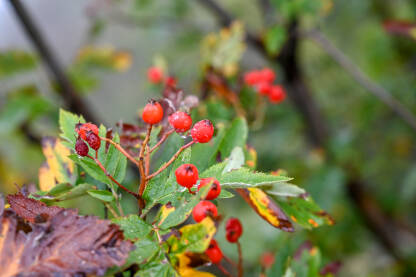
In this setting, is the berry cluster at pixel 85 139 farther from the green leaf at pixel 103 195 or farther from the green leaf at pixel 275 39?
the green leaf at pixel 275 39

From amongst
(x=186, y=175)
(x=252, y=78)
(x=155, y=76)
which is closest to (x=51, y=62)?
(x=155, y=76)

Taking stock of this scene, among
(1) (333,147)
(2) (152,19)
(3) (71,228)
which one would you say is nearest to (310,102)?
(1) (333,147)

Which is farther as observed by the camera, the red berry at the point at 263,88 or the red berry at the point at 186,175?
the red berry at the point at 263,88

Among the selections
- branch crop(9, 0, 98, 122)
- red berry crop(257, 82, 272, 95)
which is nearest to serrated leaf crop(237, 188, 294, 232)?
red berry crop(257, 82, 272, 95)

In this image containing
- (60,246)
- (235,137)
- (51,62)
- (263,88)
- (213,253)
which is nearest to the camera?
(60,246)

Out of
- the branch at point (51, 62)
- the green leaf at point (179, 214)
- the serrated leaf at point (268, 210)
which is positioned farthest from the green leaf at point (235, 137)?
the branch at point (51, 62)

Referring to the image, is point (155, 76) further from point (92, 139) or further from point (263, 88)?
point (92, 139)

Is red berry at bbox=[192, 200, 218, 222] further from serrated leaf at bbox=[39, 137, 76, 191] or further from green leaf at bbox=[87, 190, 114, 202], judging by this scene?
serrated leaf at bbox=[39, 137, 76, 191]
